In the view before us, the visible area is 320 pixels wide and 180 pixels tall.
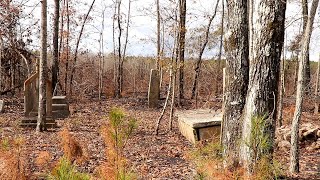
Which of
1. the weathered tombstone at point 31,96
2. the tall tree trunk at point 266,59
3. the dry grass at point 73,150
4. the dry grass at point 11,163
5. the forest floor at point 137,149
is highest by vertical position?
the tall tree trunk at point 266,59

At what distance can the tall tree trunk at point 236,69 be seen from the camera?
5344 millimetres

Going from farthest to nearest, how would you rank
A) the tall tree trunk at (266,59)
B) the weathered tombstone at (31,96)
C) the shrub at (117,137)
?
1. the weathered tombstone at (31,96)
2. the tall tree trunk at (266,59)
3. the shrub at (117,137)

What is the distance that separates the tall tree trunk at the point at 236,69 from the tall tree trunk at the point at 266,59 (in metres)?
0.66

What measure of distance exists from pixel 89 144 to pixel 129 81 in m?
17.7

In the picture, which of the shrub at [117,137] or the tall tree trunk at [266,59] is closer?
the shrub at [117,137]

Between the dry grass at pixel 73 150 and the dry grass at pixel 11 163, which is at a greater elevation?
the dry grass at pixel 11 163

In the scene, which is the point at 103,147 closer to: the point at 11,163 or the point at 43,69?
the point at 43,69

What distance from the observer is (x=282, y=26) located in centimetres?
464

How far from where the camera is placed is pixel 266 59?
4605 millimetres

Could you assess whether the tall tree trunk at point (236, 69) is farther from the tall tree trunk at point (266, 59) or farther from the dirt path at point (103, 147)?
the dirt path at point (103, 147)

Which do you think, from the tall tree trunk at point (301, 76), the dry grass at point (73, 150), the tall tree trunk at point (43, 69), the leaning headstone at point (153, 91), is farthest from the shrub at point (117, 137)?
the leaning headstone at point (153, 91)

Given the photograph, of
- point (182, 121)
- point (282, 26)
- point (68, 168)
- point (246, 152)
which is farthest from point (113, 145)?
point (182, 121)

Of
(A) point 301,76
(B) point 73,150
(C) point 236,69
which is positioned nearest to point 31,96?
(B) point 73,150

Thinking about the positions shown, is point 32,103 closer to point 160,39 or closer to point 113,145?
point 113,145
